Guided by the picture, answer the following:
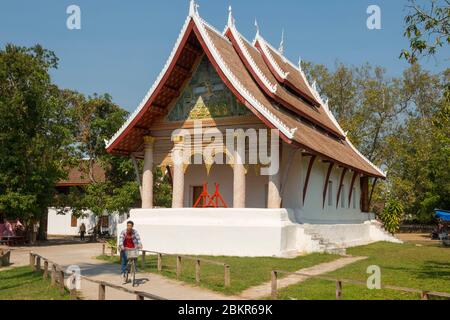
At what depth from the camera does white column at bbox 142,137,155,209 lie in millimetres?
19719

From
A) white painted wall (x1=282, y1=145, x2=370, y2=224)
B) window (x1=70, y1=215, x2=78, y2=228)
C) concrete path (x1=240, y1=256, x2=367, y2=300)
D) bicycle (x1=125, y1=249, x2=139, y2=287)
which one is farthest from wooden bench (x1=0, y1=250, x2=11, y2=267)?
window (x1=70, y1=215, x2=78, y2=228)

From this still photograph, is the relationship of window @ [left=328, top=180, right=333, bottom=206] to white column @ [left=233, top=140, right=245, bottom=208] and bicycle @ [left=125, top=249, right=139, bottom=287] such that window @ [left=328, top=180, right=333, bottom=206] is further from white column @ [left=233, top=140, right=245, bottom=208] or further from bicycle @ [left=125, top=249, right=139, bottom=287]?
bicycle @ [left=125, top=249, right=139, bottom=287]

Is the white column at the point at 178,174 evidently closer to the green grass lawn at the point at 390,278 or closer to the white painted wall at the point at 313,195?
the white painted wall at the point at 313,195

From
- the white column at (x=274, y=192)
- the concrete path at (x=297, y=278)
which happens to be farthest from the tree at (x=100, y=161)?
the concrete path at (x=297, y=278)

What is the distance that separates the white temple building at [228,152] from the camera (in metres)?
16.5

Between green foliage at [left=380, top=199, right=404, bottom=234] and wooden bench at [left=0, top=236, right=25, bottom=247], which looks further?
green foliage at [left=380, top=199, right=404, bottom=234]

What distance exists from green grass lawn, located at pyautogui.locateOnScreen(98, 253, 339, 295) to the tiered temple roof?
368 cm

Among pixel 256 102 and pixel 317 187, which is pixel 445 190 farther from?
pixel 256 102

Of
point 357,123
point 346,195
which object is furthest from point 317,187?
point 357,123

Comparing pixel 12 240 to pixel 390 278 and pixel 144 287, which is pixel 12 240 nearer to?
pixel 144 287

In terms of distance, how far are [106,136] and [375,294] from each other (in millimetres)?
23646

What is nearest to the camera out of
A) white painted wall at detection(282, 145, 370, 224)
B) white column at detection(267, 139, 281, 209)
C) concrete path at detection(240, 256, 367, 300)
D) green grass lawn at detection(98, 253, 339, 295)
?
concrete path at detection(240, 256, 367, 300)

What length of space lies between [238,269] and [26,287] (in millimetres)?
5006

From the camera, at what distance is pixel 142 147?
825 inches
